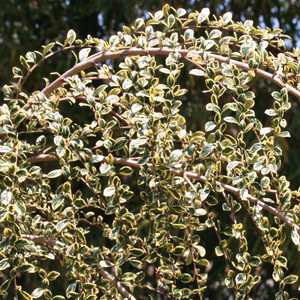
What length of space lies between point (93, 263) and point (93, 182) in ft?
0.44

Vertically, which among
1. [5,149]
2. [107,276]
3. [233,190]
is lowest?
[107,276]

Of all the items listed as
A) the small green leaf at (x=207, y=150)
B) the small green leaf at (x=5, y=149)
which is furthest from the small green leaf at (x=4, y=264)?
the small green leaf at (x=207, y=150)

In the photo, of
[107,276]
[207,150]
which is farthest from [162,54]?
[107,276]

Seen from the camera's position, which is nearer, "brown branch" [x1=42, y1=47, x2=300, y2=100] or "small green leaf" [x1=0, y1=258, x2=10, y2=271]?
"small green leaf" [x1=0, y1=258, x2=10, y2=271]

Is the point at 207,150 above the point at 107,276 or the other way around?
above

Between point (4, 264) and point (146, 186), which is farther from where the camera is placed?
point (146, 186)

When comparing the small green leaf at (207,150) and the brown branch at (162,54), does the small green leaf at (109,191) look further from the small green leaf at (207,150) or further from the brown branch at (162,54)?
the brown branch at (162,54)

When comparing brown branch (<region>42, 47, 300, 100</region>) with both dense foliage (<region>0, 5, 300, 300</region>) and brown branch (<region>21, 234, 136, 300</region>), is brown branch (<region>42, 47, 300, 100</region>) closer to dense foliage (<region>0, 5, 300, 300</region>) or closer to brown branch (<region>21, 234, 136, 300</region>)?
dense foliage (<region>0, 5, 300, 300</region>)

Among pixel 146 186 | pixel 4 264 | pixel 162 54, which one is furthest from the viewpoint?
pixel 162 54

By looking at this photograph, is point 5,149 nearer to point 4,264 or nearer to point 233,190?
point 4,264

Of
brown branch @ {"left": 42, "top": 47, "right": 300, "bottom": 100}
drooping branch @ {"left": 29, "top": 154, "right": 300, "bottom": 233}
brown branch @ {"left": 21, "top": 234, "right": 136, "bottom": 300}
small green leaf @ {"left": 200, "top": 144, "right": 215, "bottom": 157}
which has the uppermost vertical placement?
brown branch @ {"left": 42, "top": 47, "right": 300, "bottom": 100}

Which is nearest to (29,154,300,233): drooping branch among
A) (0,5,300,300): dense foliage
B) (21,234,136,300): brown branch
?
(0,5,300,300): dense foliage

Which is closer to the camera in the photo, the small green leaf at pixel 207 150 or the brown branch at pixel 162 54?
the small green leaf at pixel 207 150

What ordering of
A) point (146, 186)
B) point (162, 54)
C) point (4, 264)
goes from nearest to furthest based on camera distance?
1. point (4, 264)
2. point (146, 186)
3. point (162, 54)
